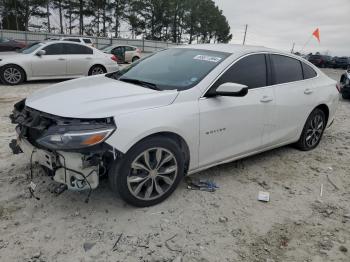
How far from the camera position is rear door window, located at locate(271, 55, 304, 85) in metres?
4.37

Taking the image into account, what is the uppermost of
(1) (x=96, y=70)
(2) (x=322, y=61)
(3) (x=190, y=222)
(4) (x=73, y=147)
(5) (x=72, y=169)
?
(2) (x=322, y=61)

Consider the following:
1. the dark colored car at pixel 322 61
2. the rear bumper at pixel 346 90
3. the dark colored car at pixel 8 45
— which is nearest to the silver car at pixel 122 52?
the dark colored car at pixel 8 45

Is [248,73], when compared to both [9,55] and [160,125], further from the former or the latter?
[9,55]

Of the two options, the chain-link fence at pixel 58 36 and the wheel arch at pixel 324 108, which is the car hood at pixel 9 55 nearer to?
the wheel arch at pixel 324 108

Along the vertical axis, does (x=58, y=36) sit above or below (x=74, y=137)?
above

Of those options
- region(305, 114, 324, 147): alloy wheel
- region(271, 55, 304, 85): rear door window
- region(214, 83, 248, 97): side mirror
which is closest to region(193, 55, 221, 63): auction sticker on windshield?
region(214, 83, 248, 97): side mirror

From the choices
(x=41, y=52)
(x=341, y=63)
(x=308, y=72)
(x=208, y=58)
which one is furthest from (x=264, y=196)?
(x=341, y=63)

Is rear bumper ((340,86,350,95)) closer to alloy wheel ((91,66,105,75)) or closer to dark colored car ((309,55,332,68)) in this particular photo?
alloy wheel ((91,66,105,75))

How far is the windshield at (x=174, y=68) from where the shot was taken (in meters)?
3.59

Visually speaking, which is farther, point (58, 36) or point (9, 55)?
point (58, 36)

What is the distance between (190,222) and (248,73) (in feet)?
6.27

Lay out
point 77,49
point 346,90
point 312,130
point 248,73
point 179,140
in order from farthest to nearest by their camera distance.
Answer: point 77,49 < point 346,90 < point 312,130 < point 248,73 < point 179,140

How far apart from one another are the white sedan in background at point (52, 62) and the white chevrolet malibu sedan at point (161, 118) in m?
6.81

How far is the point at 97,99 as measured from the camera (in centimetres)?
315
